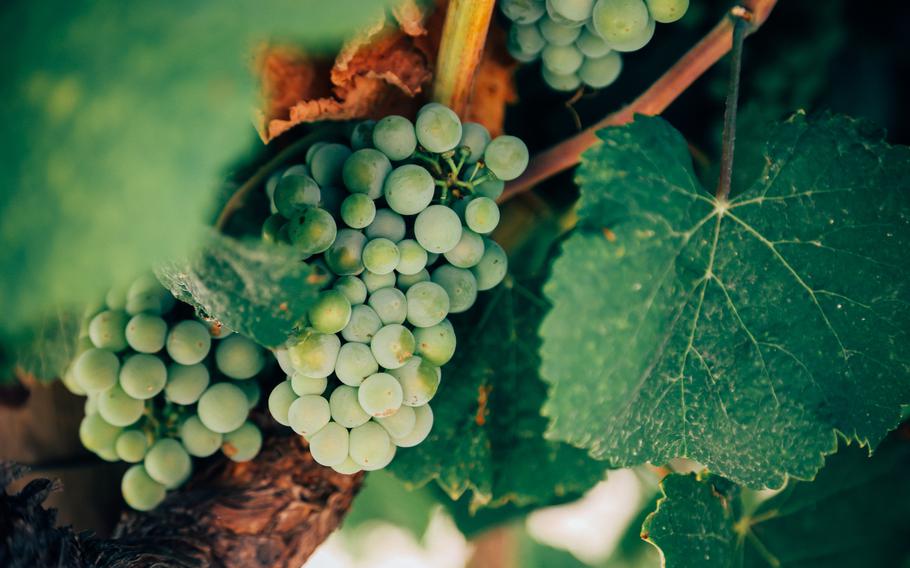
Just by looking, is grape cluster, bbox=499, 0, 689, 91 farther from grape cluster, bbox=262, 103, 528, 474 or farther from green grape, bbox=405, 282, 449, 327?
green grape, bbox=405, 282, 449, 327

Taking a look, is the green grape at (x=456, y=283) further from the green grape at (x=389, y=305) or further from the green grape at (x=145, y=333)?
the green grape at (x=145, y=333)

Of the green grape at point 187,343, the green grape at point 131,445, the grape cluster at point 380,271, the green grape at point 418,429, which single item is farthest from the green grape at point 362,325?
the green grape at point 131,445

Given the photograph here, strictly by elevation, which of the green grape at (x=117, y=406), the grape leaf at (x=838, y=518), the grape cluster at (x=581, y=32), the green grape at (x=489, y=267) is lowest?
the grape leaf at (x=838, y=518)

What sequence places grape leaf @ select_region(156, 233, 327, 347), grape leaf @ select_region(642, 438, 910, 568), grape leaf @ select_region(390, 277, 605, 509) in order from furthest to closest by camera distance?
grape leaf @ select_region(642, 438, 910, 568) < grape leaf @ select_region(390, 277, 605, 509) < grape leaf @ select_region(156, 233, 327, 347)

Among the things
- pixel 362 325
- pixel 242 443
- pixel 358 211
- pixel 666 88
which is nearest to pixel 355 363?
pixel 362 325

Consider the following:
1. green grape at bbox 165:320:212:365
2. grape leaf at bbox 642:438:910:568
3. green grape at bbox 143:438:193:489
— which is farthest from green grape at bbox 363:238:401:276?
grape leaf at bbox 642:438:910:568

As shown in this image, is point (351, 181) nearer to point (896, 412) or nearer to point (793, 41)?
point (896, 412)

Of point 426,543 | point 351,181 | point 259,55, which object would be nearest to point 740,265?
point 351,181

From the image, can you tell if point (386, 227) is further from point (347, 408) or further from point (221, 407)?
point (221, 407)

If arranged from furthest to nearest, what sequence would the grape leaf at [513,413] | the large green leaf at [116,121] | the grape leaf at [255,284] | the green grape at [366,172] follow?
the grape leaf at [513,413] < the green grape at [366,172] < the grape leaf at [255,284] < the large green leaf at [116,121]
